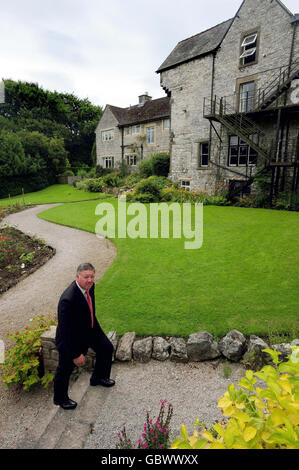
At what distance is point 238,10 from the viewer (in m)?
18.8

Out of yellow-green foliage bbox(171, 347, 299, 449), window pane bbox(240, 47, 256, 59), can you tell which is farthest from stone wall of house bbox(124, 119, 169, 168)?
yellow-green foliage bbox(171, 347, 299, 449)

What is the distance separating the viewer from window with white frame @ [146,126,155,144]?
31355mm

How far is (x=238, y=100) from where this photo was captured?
1956 cm

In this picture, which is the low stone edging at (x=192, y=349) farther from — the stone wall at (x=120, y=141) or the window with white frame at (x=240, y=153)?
the stone wall at (x=120, y=141)

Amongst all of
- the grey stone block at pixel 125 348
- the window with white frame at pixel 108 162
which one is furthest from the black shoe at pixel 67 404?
the window with white frame at pixel 108 162

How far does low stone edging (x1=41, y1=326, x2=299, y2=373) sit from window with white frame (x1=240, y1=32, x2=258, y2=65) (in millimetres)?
20170

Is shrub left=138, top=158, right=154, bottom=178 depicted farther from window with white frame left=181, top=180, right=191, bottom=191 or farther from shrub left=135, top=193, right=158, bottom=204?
shrub left=135, top=193, right=158, bottom=204

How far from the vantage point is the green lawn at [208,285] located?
19.6 feet

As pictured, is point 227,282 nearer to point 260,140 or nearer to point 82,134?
point 260,140

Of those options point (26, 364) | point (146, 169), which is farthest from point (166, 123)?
point (26, 364)

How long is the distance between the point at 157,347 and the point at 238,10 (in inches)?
929

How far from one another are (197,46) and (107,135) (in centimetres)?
1954

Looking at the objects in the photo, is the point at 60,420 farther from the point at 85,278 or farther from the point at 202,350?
the point at 202,350
